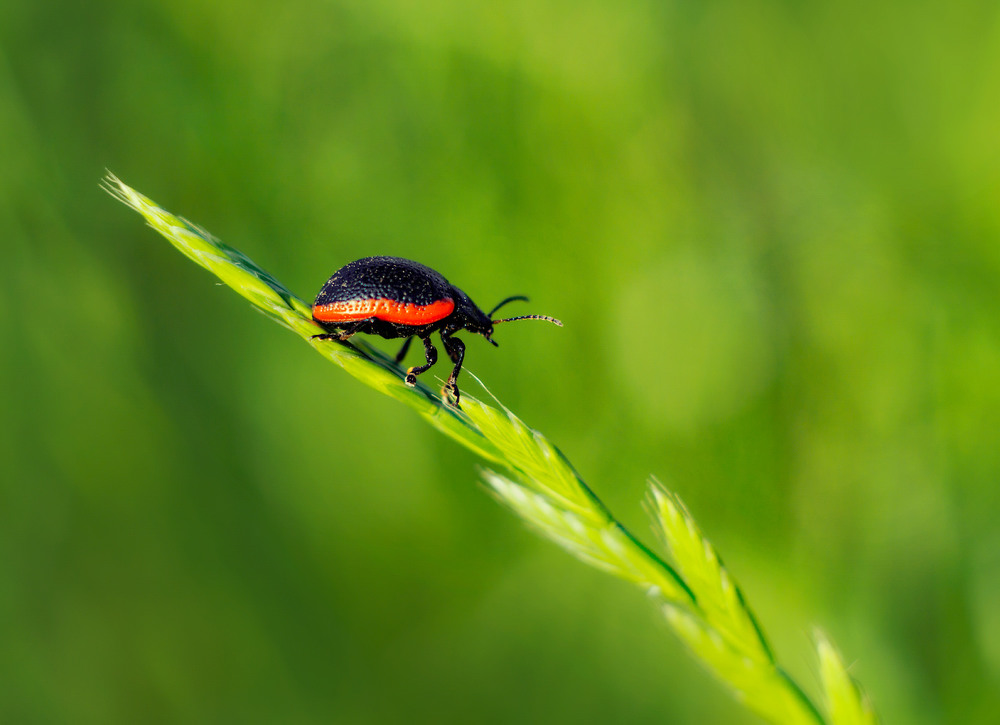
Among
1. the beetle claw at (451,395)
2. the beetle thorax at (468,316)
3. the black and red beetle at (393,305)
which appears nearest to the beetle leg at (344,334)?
the black and red beetle at (393,305)

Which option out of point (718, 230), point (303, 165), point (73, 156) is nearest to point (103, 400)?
point (73, 156)

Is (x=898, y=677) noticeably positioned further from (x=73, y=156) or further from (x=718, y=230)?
(x=73, y=156)

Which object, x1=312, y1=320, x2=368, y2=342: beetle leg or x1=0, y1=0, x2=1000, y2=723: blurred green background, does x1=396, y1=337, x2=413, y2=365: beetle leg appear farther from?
x1=312, y1=320, x2=368, y2=342: beetle leg

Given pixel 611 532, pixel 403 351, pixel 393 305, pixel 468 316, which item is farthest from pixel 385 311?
pixel 611 532

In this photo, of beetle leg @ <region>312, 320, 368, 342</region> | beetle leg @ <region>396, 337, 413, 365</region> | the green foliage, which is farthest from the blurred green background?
the green foliage

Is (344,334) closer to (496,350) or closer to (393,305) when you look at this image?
(393,305)

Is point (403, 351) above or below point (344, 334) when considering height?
below

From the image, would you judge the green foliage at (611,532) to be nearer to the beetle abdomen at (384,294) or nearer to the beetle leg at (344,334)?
the beetle leg at (344,334)
